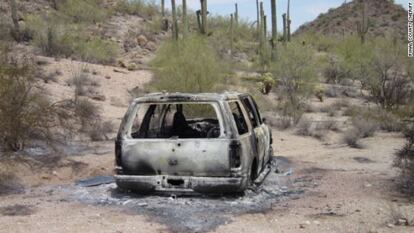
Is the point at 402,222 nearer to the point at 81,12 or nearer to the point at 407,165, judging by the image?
the point at 407,165

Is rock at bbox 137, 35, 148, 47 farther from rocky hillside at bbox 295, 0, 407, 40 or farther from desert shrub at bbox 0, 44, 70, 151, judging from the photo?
rocky hillside at bbox 295, 0, 407, 40

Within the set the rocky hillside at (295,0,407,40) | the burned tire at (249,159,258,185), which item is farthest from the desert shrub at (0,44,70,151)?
the rocky hillside at (295,0,407,40)

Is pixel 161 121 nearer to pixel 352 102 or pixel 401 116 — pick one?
pixel 401 116

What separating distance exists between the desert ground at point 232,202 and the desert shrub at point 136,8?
1325 inches

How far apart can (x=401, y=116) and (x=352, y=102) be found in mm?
8064

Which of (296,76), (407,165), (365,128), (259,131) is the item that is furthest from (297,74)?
(259,131)

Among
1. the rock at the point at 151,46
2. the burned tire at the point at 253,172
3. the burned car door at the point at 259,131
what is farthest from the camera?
the rock at the point at 151,46

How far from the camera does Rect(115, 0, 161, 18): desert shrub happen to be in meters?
46.2

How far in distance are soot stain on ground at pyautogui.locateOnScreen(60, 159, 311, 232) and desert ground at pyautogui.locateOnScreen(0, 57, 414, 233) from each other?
0.01 m

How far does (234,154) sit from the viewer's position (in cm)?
822

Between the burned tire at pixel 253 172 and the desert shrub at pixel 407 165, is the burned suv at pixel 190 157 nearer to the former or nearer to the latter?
the burned tire at pixel 253 172

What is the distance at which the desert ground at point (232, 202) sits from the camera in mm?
7230

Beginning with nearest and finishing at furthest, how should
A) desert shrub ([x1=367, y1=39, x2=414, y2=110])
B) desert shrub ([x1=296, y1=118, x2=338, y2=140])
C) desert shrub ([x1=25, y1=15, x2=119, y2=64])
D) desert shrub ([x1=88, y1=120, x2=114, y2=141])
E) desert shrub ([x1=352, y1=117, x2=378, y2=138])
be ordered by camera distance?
desert shrub ([x1=88, y1=120, x2=114, y2=141]), desert shrub ([x1=352, y1=117, x2=378, y2=138]), desert shrub ([x1=296, y1=118, x2=338, y2=140]), desert shrub ([x1=367, y1=39, x2=414, y2=110]), desert shrub ([x1=25, y1=15, x2=119, y2=64])

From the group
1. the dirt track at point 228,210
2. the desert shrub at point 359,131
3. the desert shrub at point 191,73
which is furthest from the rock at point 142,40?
the dirt track at point 228,210
